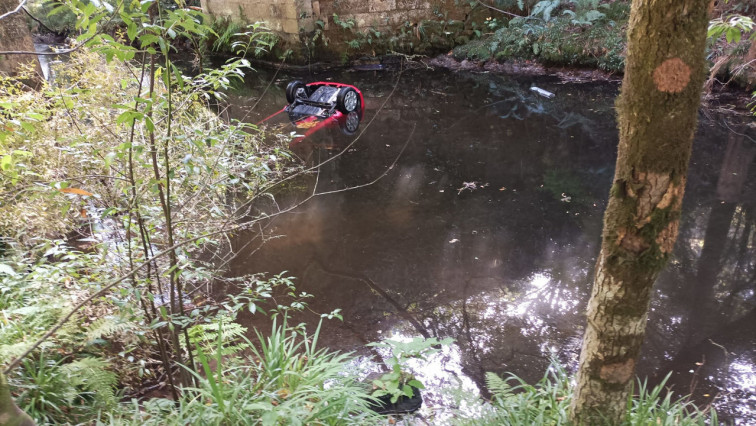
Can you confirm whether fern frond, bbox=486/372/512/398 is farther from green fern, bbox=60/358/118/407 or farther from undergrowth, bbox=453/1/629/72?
undergrowth, bbox=453/1/629/72

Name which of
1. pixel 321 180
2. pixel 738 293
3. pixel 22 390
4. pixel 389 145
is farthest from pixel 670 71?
pixel 389 145

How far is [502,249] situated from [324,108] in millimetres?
4437

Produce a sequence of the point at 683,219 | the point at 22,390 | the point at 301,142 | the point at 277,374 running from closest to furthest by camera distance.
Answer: the point at 22,390 < the point at 277,374 < the point at 683,219 < the point at 301,142

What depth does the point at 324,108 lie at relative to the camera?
805 centimetres

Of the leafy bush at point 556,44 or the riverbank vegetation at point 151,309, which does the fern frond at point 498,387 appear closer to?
the riverbank vegetation at point 151,309

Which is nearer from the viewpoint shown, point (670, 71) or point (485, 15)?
point (670, 71)

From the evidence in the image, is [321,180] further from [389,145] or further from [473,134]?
[473,134]

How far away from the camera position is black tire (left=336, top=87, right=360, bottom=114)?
7877 mm

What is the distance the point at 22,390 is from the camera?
2.35 m

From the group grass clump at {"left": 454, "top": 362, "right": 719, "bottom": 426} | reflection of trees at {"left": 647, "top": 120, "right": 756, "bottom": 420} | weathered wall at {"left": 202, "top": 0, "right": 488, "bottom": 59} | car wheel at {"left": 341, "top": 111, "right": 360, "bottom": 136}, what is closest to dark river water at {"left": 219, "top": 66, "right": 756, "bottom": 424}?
reflection of trees at {"left": 647, "top": 120, "right": 756, "bottom": 420}

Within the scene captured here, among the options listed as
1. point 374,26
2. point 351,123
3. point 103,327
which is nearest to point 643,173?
point 103,327

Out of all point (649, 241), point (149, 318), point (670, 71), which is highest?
point (670, 71)

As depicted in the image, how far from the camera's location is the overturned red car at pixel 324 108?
7.85 meters

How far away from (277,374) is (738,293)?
3.75 metres
